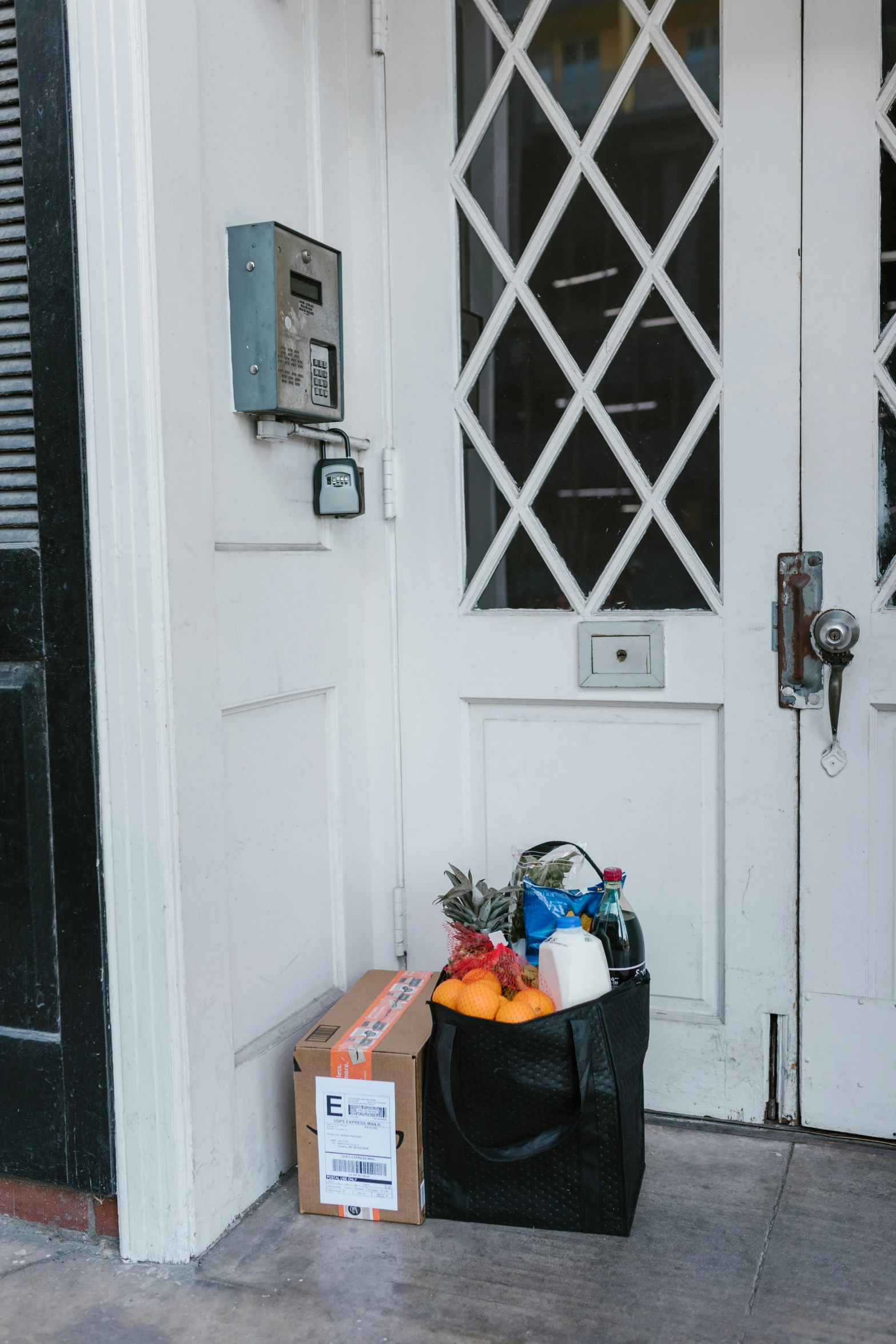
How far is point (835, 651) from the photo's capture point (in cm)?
211

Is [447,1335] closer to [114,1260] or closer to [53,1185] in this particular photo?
[114,1260]

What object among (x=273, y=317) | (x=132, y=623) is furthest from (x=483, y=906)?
(x=273, y=317)

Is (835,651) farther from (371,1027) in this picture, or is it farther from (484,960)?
(371,1027)

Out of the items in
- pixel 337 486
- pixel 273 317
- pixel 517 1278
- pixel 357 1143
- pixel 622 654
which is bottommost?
pixel 517 1278

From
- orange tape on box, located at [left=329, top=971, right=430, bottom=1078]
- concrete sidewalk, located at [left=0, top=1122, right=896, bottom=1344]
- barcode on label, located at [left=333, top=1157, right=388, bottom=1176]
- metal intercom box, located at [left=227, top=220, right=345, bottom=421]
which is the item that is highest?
metal intercom box, located at [left=227, top=220, right=345, bottom=421]

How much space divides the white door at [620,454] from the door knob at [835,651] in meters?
0.09

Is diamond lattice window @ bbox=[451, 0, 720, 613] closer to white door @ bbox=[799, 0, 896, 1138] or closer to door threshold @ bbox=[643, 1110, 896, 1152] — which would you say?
white door @ bbox=[799, 0, 896, 1138]

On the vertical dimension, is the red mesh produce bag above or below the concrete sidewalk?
above

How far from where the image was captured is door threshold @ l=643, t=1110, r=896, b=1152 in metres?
2.21

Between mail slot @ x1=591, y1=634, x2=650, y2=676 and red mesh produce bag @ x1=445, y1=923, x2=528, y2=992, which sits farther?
mail slot @ x1=591, y1=634, x2=650, y2=676

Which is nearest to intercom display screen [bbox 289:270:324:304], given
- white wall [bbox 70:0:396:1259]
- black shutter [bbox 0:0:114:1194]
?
white wall [bbox 70:0:396:1259]

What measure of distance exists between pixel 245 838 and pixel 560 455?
955 mm

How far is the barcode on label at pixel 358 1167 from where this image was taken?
201 centimetres

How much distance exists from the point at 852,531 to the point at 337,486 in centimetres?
97
